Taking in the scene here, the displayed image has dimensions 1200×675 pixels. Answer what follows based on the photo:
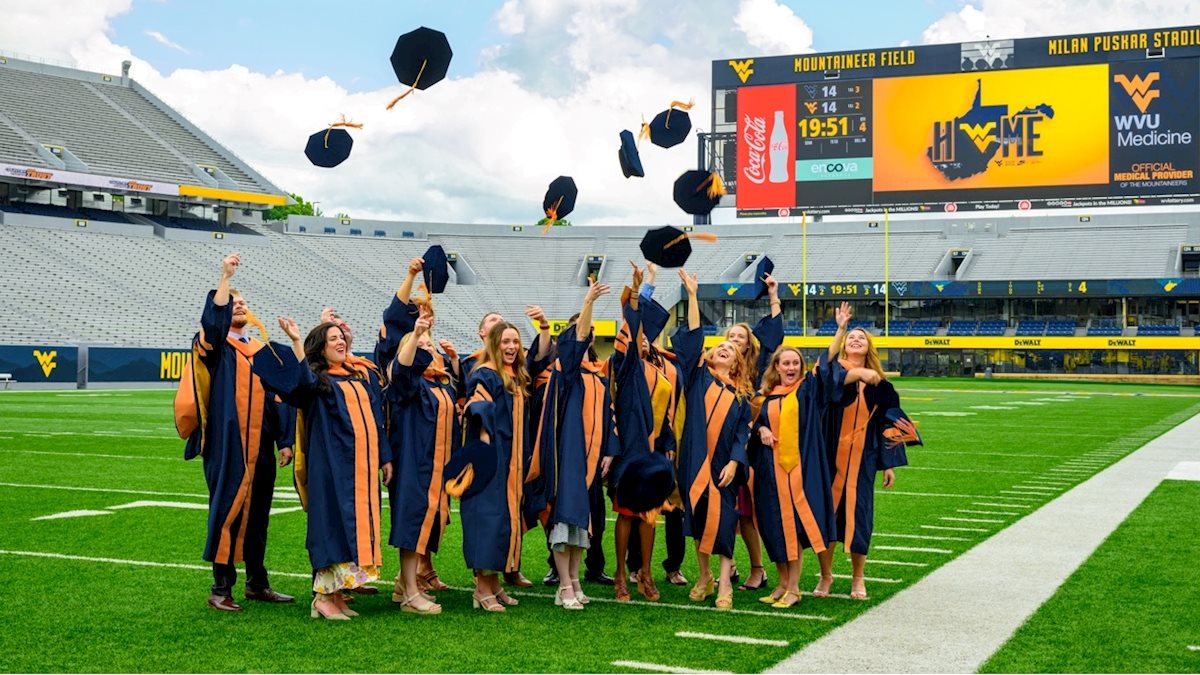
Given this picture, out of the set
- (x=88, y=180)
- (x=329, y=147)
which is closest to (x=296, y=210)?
(x=88, y=180)

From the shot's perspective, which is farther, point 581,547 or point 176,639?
point 581,547

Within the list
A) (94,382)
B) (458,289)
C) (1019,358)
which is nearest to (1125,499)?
(94,382)

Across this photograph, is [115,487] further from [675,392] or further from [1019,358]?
[1019,358]

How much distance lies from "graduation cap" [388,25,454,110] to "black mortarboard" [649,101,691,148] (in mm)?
1404

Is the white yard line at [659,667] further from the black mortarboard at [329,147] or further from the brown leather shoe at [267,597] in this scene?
the black mortarboard at [329,147]

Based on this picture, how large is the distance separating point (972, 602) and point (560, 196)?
3.42 m

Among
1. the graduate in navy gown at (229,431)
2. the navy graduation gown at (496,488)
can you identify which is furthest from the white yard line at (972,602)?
the graduate in navy gown at (229,431)

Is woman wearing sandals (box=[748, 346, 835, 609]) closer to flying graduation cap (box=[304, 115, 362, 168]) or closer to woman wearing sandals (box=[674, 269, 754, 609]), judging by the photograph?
woman wearing sandals (box=[674, 269, 754, 609])

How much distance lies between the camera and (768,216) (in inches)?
1978

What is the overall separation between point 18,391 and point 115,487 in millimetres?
23042

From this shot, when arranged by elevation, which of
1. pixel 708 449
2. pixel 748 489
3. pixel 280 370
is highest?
pixel 280 370

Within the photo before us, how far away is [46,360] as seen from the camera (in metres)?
35.8

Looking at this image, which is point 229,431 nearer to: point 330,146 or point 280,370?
point 280,370

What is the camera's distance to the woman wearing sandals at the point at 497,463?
648cm
